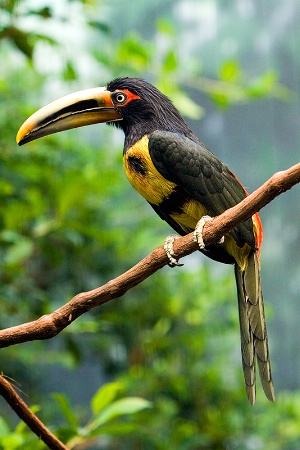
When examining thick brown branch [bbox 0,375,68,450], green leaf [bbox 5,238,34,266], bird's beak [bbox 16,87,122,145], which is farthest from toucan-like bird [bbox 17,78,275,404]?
green leaf [bbox 5,238,34,266]

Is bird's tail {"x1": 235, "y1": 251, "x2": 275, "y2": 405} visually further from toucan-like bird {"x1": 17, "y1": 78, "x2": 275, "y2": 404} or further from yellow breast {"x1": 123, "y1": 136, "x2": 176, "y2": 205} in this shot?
yellow breast {"x1": 123, "y1": 136, "x2": 176, "y2": 205}

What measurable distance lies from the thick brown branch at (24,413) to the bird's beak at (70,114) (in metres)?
0.26

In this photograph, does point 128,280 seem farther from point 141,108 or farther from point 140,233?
point 140,233

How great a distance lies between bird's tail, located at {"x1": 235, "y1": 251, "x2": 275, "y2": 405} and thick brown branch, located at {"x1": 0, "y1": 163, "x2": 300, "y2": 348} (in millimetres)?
121

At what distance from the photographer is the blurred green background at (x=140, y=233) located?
50.3 inches

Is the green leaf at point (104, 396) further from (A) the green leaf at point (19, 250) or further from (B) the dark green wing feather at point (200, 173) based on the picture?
(A) the green leaf at point (19, 250)

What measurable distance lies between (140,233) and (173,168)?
3.17 ft

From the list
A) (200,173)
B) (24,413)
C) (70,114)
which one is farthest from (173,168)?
(24,413)

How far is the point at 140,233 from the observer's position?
1672 millimetres

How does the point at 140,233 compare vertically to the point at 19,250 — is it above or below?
above

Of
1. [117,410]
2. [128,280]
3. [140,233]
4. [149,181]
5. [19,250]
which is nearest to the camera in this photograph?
[128,280]

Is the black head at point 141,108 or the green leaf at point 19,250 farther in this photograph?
the green leaf at point 19,250

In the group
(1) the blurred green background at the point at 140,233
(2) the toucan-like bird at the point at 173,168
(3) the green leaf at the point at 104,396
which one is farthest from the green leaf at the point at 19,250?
(2) the toucan-like bird at the point at 173,168

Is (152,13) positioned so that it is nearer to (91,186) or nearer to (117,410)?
(91,186)
